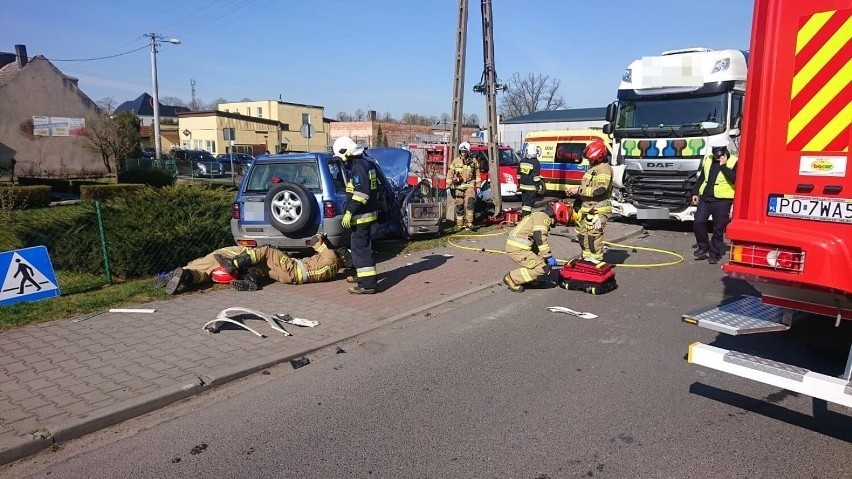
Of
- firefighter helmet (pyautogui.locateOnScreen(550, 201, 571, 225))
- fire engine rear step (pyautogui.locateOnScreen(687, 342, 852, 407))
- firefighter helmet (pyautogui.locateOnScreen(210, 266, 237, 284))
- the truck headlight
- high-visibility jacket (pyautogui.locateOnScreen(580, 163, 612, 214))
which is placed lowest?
firefighter helmet (pyautogui.locateOnScreen(210, 266, 237, 284))

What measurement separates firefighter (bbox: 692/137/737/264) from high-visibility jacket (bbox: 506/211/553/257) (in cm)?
375

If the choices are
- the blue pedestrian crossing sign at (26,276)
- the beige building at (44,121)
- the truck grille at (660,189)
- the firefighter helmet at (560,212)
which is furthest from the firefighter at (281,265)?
the beige building at (44,121)

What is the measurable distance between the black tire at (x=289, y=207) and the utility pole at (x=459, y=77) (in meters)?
6.48

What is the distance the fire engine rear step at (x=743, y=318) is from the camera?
360cm

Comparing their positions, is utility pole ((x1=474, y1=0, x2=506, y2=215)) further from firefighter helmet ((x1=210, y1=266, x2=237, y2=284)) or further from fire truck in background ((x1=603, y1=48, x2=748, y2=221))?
firefighter helmet ((x1=210, y1=266, x2=237, y2=284))

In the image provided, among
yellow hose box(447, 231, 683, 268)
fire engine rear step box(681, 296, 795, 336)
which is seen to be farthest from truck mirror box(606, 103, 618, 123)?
fire engine rear step box(681, 296, 795, 336)

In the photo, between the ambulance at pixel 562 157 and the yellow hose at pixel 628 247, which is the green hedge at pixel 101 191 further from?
the ambulance at pixel 562 157

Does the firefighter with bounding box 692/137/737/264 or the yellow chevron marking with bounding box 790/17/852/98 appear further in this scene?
the firefighter with bounding box 692/137/737/264

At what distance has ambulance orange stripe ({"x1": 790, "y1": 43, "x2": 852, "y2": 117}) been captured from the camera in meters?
3.18

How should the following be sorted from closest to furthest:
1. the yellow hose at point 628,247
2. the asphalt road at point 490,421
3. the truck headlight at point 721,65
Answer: the asphalt road at point 490,421, the yellow hose at point 628,247, the truck headlight at point 721,65

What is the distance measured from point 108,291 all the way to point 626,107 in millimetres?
10447

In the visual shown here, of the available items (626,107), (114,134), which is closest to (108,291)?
(626,107)

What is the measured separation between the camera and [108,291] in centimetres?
707

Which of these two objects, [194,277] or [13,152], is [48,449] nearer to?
[194,277]
